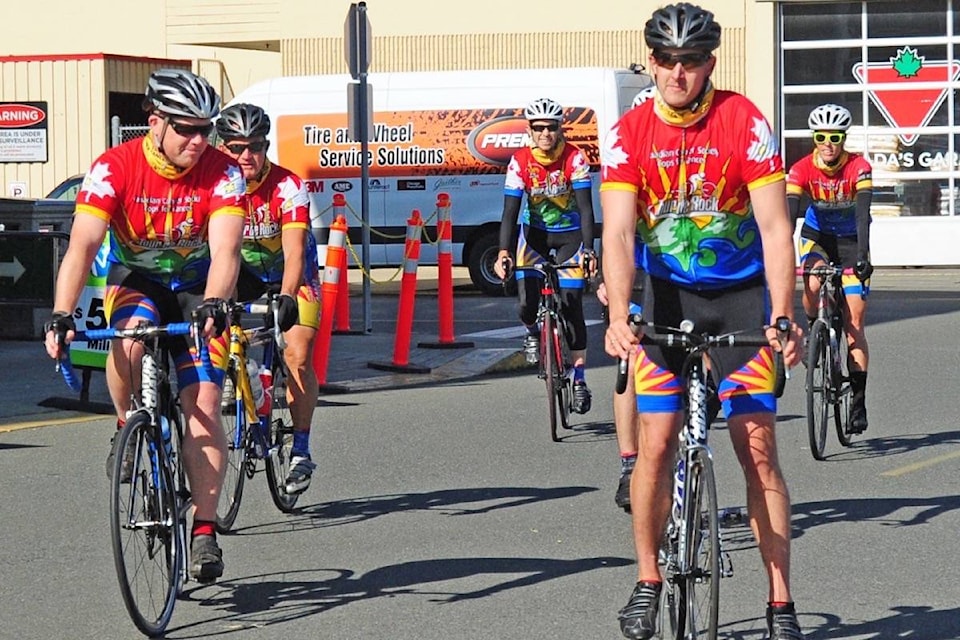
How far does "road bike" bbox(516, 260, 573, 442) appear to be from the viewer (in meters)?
11.4

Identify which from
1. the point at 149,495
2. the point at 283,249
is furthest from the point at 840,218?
the point at 149,495

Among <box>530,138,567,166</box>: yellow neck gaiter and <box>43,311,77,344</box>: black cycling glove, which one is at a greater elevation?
<box>530,138,567,166</box>: yellow neck gaiter

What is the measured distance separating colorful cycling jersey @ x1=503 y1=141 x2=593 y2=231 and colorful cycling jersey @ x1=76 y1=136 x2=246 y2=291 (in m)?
4.91

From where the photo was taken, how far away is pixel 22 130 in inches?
1298

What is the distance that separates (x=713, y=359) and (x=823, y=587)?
1581 millimetres

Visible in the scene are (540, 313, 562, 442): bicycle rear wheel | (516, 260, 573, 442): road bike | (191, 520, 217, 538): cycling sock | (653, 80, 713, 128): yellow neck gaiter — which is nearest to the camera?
(653, 80, 713, 128): yellow neck gaiter

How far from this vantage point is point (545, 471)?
10.0 metres

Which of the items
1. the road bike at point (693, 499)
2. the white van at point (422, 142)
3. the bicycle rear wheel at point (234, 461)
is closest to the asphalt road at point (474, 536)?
the bicycle rear wheel at point (234, 461)

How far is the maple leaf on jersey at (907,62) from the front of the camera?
29891 mm

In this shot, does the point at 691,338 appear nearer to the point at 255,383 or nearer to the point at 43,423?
the point at 255,383

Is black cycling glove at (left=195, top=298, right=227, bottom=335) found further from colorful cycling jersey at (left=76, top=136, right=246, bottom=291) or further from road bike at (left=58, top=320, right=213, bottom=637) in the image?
colorful cycling jersey at (left=76, top=136, right=246, bottom=291)

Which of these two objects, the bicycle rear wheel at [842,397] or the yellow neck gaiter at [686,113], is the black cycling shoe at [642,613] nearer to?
the yellow neck gaiter at [686,113]

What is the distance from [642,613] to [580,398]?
5.82 metres

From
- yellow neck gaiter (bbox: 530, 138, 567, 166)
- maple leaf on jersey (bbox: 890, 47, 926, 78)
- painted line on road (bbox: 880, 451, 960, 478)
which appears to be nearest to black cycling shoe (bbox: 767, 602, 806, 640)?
painted line on road (bbox: 880, 451, 960, 478)
